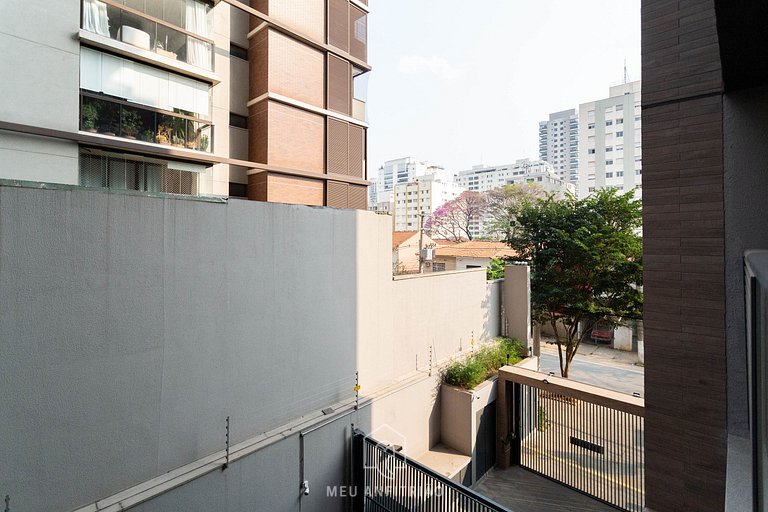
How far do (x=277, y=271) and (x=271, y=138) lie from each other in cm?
334

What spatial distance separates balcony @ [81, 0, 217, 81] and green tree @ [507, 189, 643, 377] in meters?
9.51

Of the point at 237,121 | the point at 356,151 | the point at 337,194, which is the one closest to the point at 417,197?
the point at 356,151

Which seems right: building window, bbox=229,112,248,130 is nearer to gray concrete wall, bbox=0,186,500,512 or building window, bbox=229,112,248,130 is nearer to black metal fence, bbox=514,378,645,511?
gray concrete wall, bbox=0,186,500,512

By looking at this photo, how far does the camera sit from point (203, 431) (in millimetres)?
4258

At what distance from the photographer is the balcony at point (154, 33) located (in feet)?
17.2

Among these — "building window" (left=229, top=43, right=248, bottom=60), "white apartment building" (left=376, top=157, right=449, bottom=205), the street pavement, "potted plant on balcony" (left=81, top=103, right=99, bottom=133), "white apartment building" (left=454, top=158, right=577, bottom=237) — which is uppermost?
"white apartment building" (left=376, top=157, right=449, bottom=205)

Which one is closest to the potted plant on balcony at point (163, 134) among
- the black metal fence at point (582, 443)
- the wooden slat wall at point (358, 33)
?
the wooden slat wall at point (358, 33)

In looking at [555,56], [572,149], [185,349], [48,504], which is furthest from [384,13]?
[572,149]

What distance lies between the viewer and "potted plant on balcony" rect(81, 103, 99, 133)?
17.0 feet

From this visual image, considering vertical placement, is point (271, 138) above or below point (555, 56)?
below

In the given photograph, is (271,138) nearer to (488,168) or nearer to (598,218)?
(598,218)

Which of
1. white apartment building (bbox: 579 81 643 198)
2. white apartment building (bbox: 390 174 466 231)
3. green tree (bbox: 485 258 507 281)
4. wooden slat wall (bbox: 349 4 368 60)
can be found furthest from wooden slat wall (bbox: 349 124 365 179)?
white apartment building (bbox: 390 174 466 231)

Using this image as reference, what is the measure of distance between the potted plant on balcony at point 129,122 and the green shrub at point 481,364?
7.16 m

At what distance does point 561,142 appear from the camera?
67.7 meters
